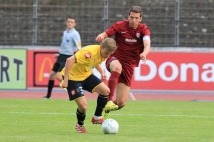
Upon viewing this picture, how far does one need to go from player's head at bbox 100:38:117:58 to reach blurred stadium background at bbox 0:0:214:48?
43.0 feet

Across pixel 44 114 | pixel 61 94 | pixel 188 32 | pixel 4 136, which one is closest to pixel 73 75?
pixel 4 136

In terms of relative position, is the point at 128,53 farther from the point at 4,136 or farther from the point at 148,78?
the point at 148,78

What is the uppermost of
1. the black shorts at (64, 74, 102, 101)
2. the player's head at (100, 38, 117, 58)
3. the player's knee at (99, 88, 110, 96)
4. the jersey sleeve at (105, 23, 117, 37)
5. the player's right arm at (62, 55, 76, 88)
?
the jersey sleeve at (105, 23, 117, 37)

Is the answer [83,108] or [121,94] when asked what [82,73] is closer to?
[83,108]

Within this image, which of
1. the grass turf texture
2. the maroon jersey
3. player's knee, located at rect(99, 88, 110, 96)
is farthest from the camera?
the maroon jersey

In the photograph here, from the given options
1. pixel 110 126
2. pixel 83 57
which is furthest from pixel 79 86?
pixel 110 126

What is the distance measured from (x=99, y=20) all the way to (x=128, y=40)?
11358 mm

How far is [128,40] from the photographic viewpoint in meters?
Answer: 12.0

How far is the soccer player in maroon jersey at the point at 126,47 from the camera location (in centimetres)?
1172

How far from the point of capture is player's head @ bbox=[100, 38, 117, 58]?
9.62m

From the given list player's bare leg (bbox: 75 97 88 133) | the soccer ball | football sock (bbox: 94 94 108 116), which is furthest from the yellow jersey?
the soccer ball

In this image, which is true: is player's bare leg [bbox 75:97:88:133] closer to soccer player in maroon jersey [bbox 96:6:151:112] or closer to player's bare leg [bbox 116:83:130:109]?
soccer player in maroon jersey [bbox 96:6:151:112]

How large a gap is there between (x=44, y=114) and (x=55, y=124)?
2097 mm

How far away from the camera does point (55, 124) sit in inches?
448
